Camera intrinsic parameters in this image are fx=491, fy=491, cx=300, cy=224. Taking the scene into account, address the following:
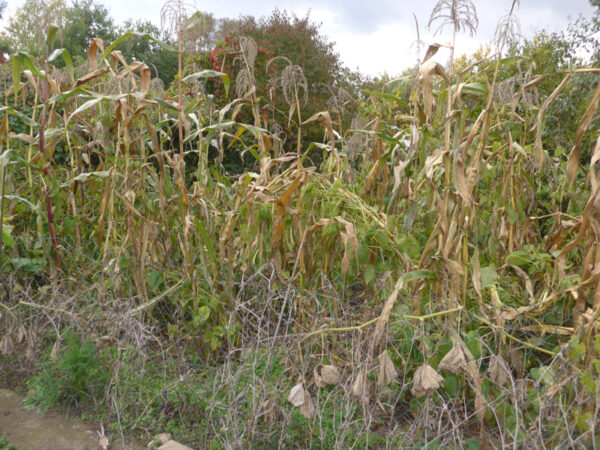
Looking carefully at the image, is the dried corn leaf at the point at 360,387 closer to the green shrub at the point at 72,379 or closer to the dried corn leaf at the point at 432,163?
the dried corn leaf at the point at 432,163

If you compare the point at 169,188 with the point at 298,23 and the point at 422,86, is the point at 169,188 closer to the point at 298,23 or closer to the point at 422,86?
the point at 422,86

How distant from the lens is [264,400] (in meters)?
1.83

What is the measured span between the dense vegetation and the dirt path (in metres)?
0.07

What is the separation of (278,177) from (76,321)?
1.17 metres

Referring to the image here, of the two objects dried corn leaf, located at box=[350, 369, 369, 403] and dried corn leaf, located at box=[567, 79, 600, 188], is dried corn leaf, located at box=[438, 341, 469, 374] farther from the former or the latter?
dried corn leaf, located at box=[567, 79, 600, 188]

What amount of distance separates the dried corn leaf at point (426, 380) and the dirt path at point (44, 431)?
118 cm

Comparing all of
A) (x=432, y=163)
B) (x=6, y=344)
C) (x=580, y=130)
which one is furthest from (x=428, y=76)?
(x=6, y=344)

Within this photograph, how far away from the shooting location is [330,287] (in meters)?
2.15

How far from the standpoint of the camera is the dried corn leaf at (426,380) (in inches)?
61.8

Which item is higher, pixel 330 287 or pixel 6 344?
pixel 330 287

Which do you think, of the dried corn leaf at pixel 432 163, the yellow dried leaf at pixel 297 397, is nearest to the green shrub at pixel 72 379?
the yellow dried leaf at pixel 297 397

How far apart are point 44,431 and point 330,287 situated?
4.45 feet

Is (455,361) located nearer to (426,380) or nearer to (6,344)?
(426,380)

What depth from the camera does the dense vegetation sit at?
5.70 ft
